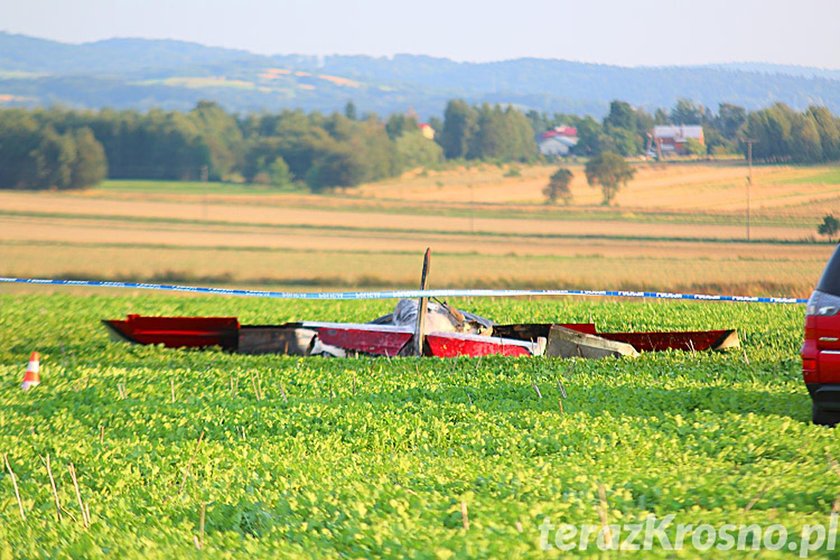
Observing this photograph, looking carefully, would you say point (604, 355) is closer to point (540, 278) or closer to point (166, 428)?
point (166, 428)

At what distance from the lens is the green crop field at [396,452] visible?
7.26 metres

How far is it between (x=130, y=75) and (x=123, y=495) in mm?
56051

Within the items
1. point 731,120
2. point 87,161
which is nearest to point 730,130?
point 731,120

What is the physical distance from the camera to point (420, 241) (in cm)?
5222

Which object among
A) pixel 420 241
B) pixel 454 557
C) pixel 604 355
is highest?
pixel 454 557

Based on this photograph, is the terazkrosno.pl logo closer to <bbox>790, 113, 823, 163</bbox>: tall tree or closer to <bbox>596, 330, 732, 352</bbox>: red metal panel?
<bbox>596, 330, 732, 352</bbox>: red metal panel

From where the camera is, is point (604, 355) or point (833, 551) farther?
point (604, 355)

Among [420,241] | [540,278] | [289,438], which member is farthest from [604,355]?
[420,241]

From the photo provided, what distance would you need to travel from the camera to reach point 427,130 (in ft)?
178

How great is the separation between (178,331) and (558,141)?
111 feet

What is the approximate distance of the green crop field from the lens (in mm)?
7258


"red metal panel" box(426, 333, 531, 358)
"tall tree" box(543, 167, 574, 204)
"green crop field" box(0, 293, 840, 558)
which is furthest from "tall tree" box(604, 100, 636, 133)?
"red metal panel" box(426, 333, 531, 358)

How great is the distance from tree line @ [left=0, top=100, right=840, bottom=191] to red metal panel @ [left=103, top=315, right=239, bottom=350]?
2972 centimetres

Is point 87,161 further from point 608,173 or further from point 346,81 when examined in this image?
point 608,173
